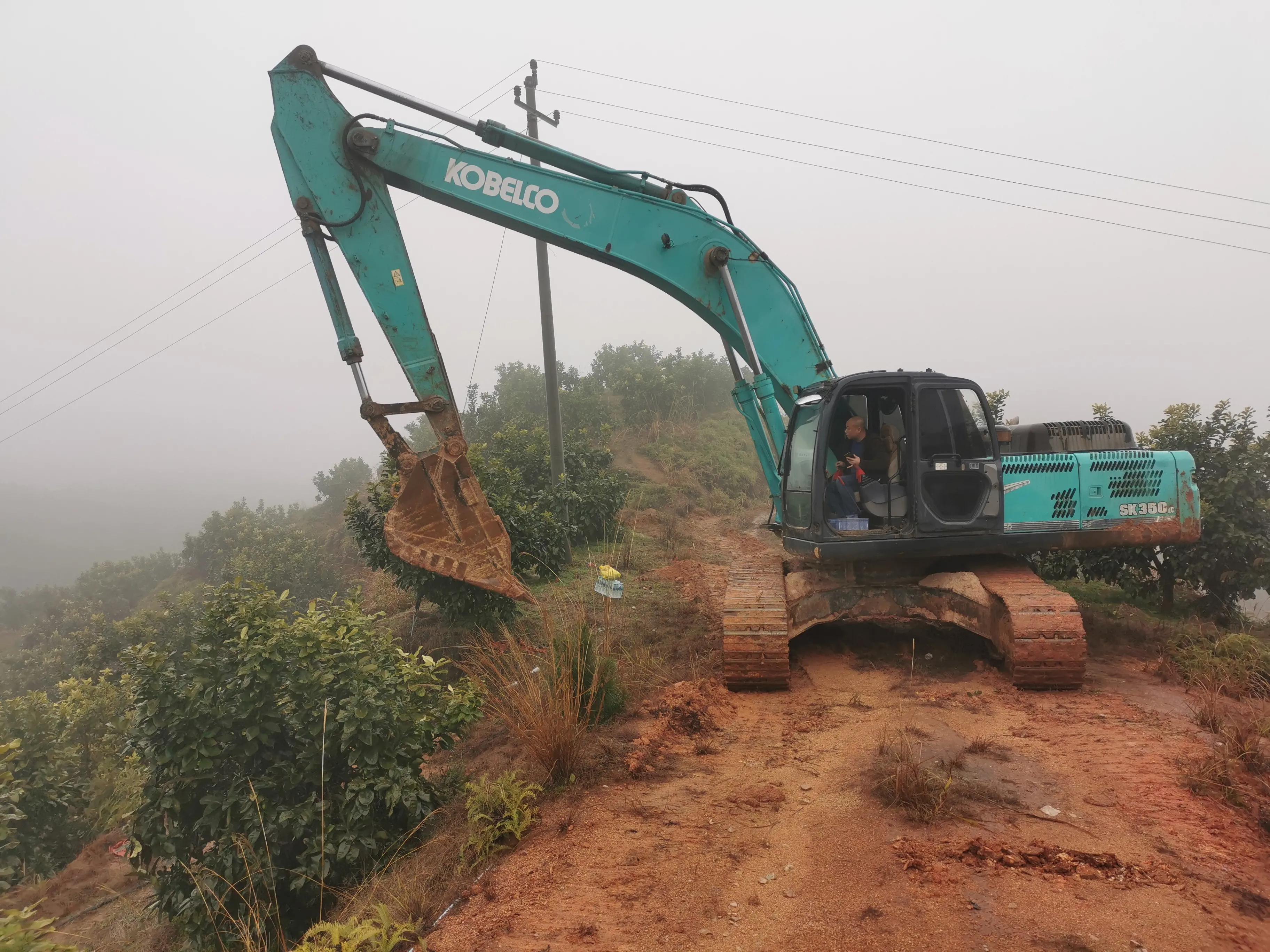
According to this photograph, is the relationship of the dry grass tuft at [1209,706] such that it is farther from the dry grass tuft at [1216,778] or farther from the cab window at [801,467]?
the cab window at [801,467]

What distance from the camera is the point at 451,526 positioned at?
5.87 m

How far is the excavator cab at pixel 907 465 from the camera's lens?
587 centimetres

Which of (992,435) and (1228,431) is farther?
(1228,431)

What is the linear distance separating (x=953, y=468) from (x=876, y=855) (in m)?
3.64

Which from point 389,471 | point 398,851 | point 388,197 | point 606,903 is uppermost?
point 388,197

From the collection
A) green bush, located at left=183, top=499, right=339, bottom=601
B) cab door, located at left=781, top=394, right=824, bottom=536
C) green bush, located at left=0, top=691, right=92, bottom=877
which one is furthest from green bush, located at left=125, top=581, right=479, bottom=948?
green bush, located at left=183, top=499, right=339, bottom=601

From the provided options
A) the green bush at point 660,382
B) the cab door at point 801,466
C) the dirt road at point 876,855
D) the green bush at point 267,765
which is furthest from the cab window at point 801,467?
the green bush at point 660,382

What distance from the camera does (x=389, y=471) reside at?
10469mm

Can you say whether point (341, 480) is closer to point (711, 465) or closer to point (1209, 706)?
point (711, 465)

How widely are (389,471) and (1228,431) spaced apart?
11.0m

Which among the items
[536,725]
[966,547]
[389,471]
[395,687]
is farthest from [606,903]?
[389,471]

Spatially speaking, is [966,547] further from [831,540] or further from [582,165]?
[582,165]

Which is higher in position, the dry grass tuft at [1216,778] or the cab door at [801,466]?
the cab door at [801,466]

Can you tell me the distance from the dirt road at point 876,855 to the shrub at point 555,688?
1.09ft
